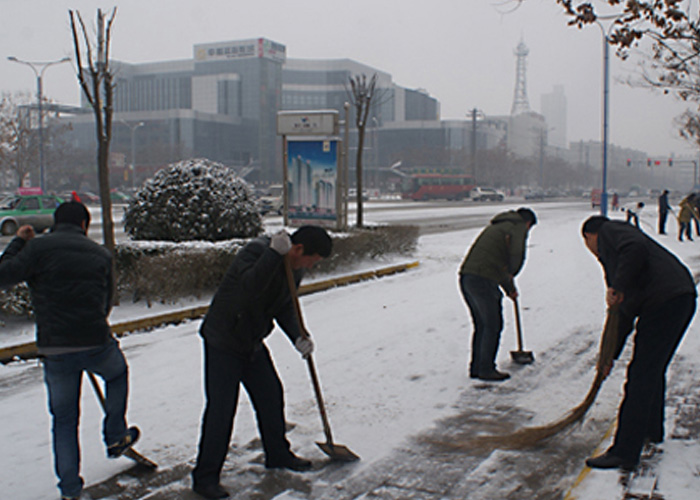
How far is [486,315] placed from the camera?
6.48 m

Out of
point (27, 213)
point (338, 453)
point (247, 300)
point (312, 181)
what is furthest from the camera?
point (27, 213)

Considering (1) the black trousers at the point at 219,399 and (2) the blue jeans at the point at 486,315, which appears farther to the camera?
(2) the blue jeans at the point at 486,315

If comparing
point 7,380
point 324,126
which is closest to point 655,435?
point 7,380

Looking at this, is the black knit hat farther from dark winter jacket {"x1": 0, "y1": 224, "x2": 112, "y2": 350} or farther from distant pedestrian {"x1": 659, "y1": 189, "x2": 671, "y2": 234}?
distant pedestrian {"x1": 659, "y1": 189, "x2": 671, "y2": 234}

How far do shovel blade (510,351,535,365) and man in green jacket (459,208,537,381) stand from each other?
610 mm

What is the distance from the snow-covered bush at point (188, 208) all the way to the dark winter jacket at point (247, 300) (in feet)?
24.8

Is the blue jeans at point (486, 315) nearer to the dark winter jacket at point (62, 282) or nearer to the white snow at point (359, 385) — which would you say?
the white snow at point (359, 385)

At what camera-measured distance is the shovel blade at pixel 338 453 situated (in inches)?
184

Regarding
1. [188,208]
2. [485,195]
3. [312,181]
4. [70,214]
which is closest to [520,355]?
[70,214]

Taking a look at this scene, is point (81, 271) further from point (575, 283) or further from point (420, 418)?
point (575, 283)

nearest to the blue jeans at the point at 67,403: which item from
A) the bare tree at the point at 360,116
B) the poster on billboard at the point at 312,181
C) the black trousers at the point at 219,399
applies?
the black trousers at the point at 219,399

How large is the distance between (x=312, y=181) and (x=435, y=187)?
175 ft

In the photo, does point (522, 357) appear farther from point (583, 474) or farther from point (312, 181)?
point (312, 181)

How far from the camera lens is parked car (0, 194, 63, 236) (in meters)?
23.8
